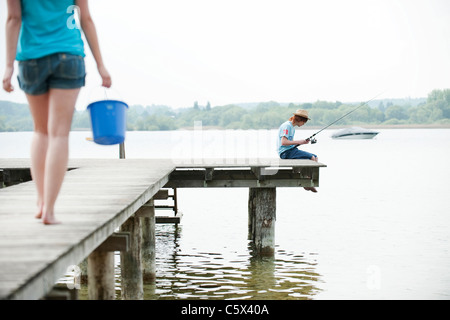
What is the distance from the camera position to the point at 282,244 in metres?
14.5

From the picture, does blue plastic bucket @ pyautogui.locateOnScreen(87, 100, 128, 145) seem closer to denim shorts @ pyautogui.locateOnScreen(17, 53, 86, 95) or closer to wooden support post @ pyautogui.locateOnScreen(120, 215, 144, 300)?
denim shorts @ pyautogui.locateOnScreen(17, 53, 86, 95)

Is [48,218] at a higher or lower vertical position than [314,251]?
higher

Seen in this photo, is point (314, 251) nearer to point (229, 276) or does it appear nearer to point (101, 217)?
point (229, 276)

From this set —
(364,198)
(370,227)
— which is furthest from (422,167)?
(370,227)

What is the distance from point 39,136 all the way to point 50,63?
63 cm

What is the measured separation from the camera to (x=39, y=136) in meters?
4.26

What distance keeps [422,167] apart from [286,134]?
41646mm

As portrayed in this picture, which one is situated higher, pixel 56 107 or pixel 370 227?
pixel 56 107

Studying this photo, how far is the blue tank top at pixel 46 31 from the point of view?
392 cm

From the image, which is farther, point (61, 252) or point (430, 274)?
point (430, 274)

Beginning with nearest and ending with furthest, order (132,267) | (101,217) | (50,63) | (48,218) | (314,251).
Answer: (50,63) → (48,218) → (101,217) → (132,267) → (314,251)

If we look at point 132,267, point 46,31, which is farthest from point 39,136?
point 132,267

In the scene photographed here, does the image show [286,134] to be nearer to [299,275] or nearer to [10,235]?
[299,275]
